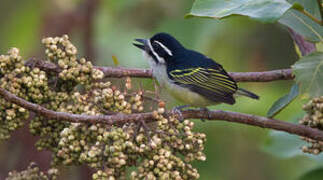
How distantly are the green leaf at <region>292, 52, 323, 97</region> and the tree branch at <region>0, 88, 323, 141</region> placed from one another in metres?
0.29

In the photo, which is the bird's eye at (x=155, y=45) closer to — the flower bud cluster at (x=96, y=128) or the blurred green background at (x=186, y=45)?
the blurred green background at (x=186, y=45)

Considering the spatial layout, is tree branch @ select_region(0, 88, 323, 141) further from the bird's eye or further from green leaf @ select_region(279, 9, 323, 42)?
the bird's eye

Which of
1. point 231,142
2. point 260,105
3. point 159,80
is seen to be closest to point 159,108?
point 159,80

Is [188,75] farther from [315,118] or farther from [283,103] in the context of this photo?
[315,118]

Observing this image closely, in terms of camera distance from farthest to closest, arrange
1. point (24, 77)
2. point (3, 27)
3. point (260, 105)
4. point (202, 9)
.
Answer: point (3, 27) → point (260, 105) → point (24, 77) → point (202, 9)

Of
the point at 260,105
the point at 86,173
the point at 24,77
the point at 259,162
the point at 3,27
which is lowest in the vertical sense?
the point at 259,162

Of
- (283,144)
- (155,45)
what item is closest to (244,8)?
(283,144)

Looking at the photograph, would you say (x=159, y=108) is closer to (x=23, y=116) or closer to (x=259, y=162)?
(x=23, y=116)

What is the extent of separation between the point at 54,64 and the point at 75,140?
69cm

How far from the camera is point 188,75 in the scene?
15.9 ft

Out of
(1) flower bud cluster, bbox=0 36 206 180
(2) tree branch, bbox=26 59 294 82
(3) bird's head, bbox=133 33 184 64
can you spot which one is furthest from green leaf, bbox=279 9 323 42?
(3) bird's head, bbox=133 33 184 64

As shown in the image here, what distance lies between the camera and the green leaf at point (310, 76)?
128 inches

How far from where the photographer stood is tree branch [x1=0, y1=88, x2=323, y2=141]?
10.4 feet

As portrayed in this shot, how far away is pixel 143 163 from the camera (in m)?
3.09
